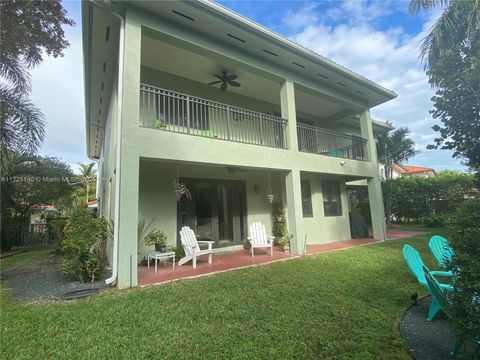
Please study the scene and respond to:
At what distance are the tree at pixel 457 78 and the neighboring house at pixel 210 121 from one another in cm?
219

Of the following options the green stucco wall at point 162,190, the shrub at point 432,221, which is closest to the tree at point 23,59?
the green stucco wall at point 162,190

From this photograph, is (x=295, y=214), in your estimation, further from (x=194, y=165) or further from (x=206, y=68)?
(x=206, y=68)

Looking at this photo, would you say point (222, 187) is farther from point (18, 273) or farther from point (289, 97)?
point (18, 273)

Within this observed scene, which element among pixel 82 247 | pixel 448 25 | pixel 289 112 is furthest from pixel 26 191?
pixel 448 25

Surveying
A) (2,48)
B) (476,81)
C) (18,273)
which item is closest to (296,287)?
(18,273)

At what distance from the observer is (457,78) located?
29.4 ft

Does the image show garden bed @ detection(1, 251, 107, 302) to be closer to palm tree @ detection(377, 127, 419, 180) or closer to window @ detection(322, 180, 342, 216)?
window @ detection(322, 180, 342, 216)

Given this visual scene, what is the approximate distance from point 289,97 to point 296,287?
6442mm

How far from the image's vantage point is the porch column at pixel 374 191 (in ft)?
36.0

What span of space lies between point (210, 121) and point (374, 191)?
25.7 ft

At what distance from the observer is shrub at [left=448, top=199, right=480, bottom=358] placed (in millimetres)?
2234

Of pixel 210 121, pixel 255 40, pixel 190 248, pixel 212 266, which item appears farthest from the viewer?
pixel 210 121

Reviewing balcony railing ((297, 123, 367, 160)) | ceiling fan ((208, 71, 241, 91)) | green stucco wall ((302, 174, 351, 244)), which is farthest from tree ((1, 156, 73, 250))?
green stucco wall ((302, 174, 351, 244))

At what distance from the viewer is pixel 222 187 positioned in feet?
32.4
